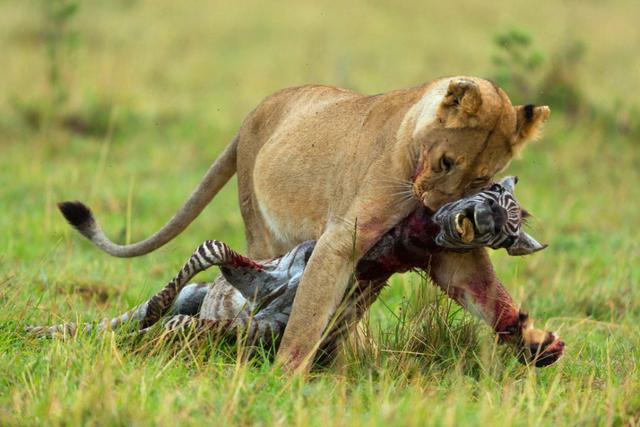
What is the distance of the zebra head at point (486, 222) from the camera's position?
397 centimetres

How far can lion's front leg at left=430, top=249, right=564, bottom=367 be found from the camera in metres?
4.32

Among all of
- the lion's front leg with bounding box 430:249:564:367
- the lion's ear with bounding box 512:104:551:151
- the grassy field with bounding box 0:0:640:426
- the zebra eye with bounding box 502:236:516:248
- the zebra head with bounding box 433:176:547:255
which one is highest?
the lion's ear with bounding box 512:104:551:151

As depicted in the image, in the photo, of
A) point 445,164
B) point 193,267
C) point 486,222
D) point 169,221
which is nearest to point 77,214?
point 169,221

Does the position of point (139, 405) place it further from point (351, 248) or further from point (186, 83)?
point (186, 83)

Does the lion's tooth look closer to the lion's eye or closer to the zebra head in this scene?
the zebra head

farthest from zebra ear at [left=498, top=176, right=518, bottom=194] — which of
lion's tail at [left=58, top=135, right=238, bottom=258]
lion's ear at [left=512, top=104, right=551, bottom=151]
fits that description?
lion's tail at [left=58, top=135, right=238, bottom=258]

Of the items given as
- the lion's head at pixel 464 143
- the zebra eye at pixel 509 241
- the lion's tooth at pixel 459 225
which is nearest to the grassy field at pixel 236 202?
the zebra eye at pixel 509 241

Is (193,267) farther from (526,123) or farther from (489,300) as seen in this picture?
(526,123)

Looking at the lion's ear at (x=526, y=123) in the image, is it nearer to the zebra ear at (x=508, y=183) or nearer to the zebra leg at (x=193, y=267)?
the zebra ear at (x=508, y=183)

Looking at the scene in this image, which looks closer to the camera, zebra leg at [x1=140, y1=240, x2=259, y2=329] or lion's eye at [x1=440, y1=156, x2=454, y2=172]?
lion's eye at [x1=440, y1=156, x2=454, y2=172]

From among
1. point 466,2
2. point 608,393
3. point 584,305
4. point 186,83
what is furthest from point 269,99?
point 466,2

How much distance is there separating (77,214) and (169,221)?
534 millimetres

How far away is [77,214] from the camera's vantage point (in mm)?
5324

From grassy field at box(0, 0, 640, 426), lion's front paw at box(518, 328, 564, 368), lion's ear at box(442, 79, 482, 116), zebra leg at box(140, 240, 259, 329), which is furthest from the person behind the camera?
zebra leg at box(140, 240, 259, 329)
